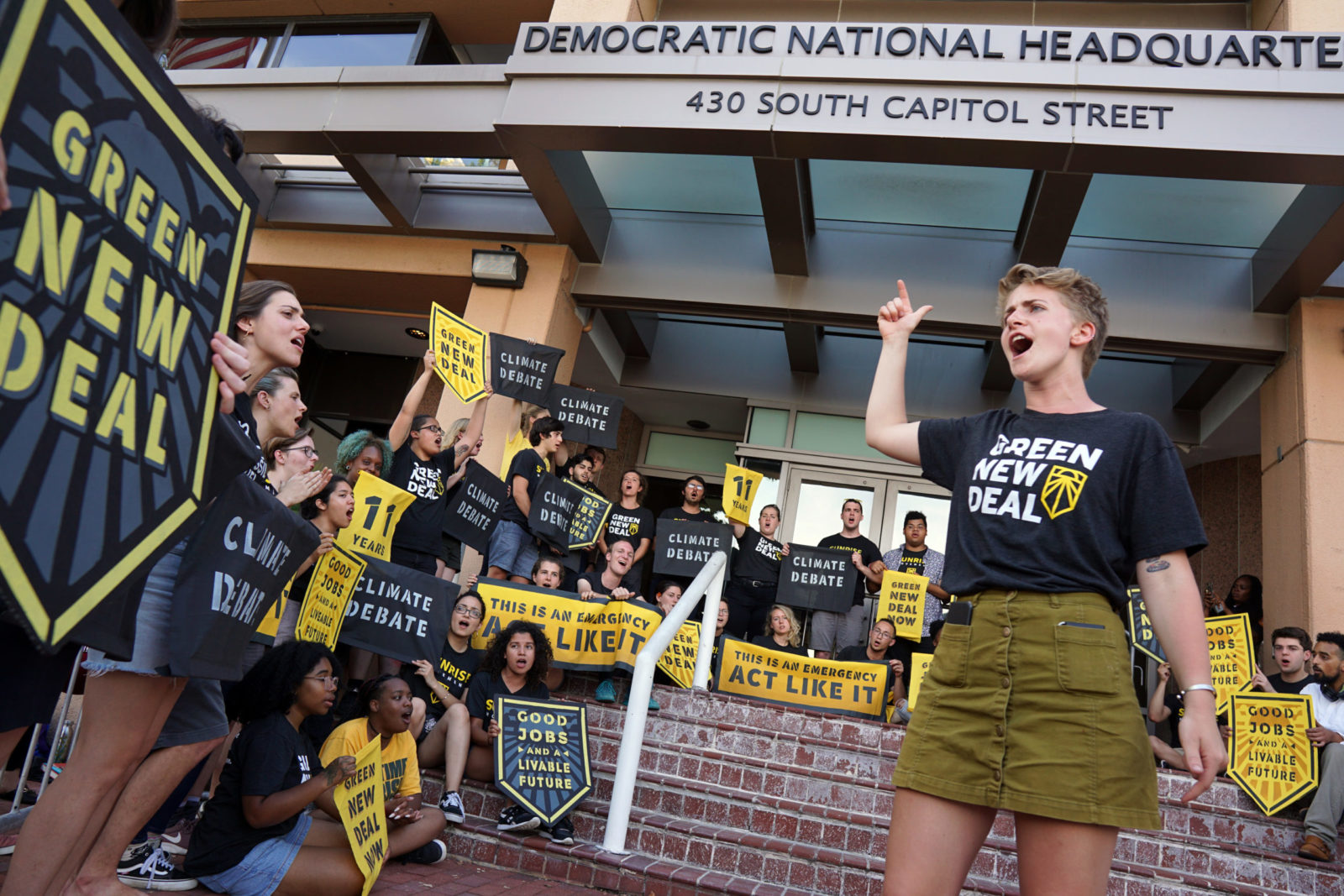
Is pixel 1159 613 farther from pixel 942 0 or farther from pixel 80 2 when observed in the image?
pixel 942 0

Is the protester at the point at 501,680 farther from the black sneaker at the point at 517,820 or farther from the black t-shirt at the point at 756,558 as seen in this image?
the black t-shirt at the point at 756,558

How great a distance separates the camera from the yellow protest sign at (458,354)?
7.53 metres

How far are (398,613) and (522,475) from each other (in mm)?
2439

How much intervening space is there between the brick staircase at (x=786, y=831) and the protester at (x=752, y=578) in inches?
102

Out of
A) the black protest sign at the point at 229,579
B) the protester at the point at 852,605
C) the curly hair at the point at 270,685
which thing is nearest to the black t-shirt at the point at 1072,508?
the black protest sign at the point at 229,579

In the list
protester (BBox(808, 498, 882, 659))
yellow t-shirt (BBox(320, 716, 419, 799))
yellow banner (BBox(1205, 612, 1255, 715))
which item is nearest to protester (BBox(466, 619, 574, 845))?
yellow t-shirt (BBox(320, 716, 419, 799))

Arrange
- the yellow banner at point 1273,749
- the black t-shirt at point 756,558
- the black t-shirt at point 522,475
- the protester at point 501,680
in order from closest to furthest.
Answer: the yellow banner at point 1273,749
the protester at point 501,680
the black t-shirt at point 522,475
the black t-shirt at point 756,558

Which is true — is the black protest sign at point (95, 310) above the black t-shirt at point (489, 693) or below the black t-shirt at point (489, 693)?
above

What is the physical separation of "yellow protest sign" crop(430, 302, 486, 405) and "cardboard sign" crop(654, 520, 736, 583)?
6.67ft

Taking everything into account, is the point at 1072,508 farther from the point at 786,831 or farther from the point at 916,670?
the point at 916,670

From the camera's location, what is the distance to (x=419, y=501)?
21.0 ft

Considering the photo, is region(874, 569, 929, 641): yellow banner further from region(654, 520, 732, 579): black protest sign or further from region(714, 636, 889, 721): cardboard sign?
region(654, 520, 732, 579): black protest sign

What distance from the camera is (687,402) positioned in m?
12.5

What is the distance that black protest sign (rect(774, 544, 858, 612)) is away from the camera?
8109 mm
